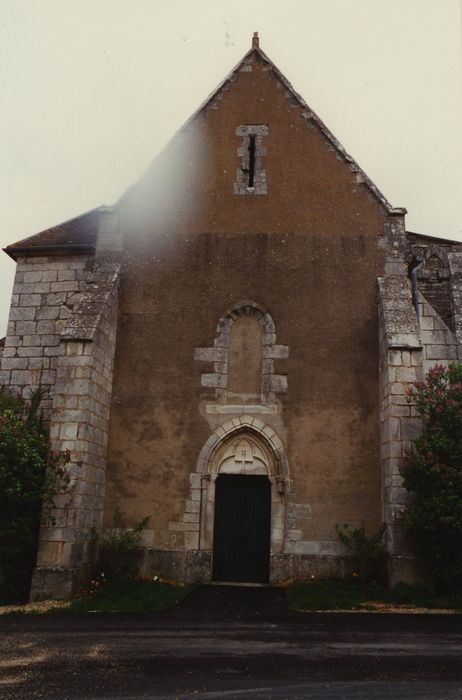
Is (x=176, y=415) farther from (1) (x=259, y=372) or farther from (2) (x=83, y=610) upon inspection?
(2) (x=83, y=610)

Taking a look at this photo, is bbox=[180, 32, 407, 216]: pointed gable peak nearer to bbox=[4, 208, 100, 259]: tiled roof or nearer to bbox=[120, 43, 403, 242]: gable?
bbox=[120, 43, 403, 242]: gable

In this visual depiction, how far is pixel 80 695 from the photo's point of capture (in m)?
4.79

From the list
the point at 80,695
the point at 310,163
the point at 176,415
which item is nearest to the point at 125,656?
the point at 80,695

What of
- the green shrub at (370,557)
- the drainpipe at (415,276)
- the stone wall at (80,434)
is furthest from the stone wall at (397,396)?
the stone wall at (80,434)

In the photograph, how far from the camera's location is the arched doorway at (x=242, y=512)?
A: 10898mm

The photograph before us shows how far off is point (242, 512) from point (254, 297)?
12.6 ft

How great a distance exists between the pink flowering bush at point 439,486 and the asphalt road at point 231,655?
121cm

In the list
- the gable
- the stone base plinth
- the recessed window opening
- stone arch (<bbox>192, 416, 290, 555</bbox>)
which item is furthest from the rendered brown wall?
the stone base plinth

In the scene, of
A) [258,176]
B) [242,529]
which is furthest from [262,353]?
[258,176]

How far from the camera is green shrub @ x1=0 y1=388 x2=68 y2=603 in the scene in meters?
9.52

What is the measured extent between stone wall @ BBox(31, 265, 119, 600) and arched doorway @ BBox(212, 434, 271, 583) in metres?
2.07

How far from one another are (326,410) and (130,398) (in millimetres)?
3488

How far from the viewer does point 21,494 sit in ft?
31.3

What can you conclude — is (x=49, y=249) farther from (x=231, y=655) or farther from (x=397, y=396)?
(x=231, y=655)
